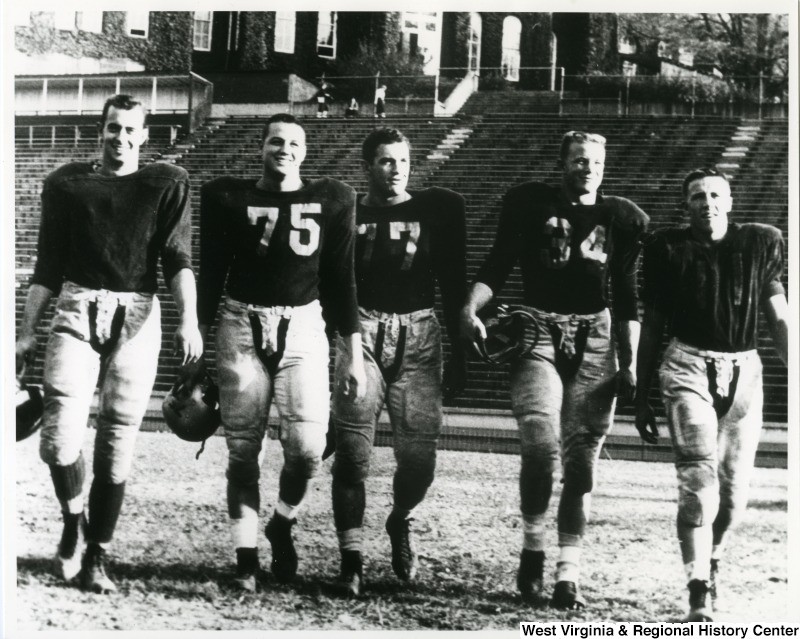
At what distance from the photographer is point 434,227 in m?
3.17

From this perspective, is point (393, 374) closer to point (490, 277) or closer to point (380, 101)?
point (490, 277)

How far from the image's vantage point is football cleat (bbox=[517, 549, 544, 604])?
305 centimetres

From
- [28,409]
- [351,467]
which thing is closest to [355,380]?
[351,467]

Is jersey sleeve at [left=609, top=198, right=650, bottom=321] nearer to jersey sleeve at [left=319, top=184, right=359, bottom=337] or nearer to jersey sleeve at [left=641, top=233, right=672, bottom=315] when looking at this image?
jersey sleeve at [left=641, top=233, right=672, bottom=315]

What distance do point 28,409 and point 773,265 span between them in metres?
2.83

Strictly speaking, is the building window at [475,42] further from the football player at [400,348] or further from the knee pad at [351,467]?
the knee pad at [351,467]

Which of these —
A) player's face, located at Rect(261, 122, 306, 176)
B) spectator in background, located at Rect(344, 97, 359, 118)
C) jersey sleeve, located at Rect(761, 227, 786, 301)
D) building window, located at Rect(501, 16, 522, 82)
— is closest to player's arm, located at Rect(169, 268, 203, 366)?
player's face, located at Rect(261, 122, 306, 176)

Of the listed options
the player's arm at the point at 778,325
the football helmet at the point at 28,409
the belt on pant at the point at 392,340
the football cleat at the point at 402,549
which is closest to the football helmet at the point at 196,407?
the football helmet at the point at 28,409

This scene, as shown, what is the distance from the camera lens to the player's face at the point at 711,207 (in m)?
3.16

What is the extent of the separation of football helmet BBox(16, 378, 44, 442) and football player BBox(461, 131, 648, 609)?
161 cm

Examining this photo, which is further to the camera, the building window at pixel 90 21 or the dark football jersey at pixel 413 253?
the building window at pixel 90 21

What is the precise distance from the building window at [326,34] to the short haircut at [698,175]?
1.46 meters

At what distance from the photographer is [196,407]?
3076 millimetres

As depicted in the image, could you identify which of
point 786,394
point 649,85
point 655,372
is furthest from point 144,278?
point 786,394
